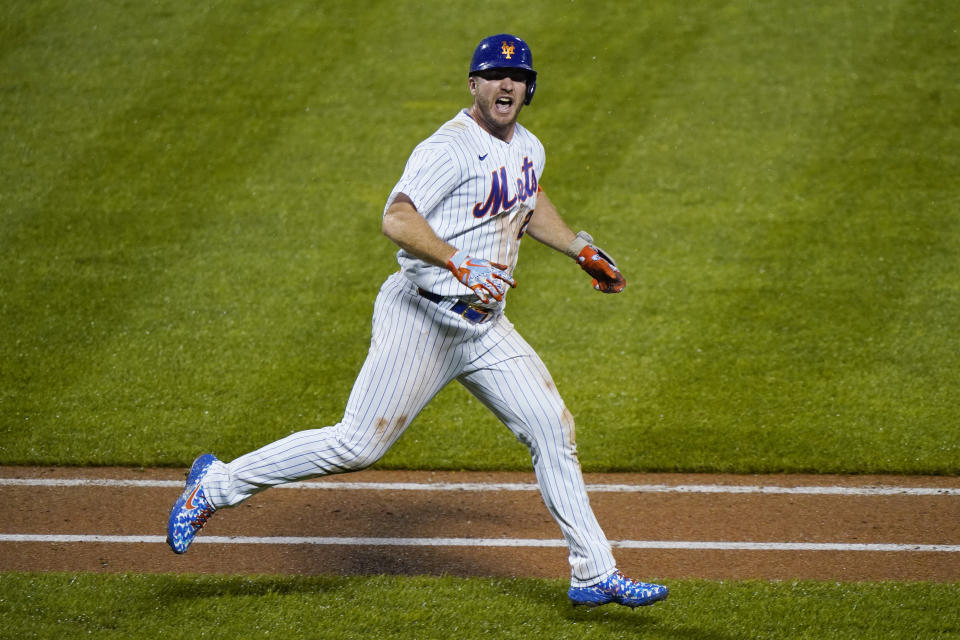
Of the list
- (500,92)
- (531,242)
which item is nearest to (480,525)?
(500,92)

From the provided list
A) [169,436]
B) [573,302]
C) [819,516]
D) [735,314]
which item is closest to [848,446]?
[819,516]

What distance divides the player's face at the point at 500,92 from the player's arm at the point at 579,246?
50 centimetres

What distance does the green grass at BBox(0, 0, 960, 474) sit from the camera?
6.89 metres

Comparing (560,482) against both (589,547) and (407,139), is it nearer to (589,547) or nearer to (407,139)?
(589,547)

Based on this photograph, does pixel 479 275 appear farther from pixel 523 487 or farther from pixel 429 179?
pixel 523 487

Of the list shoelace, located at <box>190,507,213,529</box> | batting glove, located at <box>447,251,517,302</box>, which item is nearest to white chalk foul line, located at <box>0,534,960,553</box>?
shoelace, located at <box>190,507,213,529</box>

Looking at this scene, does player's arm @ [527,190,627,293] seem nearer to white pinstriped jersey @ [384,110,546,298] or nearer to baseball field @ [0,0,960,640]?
white pinstriped jersey @ [384,110,546,298]

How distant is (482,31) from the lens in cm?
1195

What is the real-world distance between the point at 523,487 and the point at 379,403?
178cm

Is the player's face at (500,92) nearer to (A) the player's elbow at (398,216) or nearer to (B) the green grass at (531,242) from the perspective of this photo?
(A) the player's elbow at (398,216)

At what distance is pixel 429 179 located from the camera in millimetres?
4457

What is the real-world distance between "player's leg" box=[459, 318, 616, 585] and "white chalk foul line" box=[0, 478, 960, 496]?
1.50 metres

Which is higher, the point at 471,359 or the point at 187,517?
the point at 471,359

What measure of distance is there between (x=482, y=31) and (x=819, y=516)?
24.8 feet
